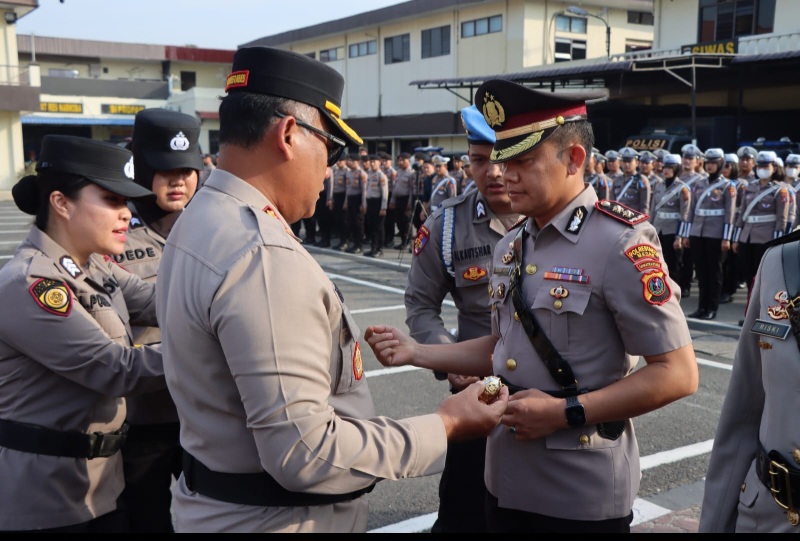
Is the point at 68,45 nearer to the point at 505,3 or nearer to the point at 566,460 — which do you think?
the point at 505,3

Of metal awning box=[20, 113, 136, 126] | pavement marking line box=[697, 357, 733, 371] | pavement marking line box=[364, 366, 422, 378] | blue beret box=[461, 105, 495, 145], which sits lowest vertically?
pavement marking line box=[697, 357, 733, 371]

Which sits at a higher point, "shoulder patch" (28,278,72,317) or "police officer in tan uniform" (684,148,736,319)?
"shoulder patch" (28,278,72,317)

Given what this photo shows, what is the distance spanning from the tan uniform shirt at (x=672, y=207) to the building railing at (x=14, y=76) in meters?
30.1

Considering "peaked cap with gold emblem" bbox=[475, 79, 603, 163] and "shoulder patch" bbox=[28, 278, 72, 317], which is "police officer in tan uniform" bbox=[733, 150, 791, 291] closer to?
"peaked cap with gold emblem" bbox=[475, 79, 603, 163]

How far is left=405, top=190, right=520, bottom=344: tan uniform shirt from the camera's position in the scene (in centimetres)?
337

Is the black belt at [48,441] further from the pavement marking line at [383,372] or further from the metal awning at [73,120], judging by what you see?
the metal awning at [73,120]

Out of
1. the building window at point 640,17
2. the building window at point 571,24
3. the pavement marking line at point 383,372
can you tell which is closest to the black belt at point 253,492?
the pavement marking line at point 383,372

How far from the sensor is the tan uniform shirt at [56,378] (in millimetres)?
2326

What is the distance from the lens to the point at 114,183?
2590 millimetres

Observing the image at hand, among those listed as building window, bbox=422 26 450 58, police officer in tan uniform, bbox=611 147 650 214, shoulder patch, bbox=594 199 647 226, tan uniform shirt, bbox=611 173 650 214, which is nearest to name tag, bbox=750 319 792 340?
shoulder patch, bbox=594 199 647 226

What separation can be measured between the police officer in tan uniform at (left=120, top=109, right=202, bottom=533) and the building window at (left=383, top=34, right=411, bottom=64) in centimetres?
3229

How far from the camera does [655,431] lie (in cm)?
527

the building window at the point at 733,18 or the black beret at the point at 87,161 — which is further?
the building window at the point at 733,18

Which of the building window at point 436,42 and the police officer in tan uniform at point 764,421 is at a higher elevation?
the building window at point 436,42
